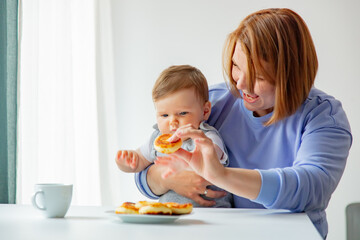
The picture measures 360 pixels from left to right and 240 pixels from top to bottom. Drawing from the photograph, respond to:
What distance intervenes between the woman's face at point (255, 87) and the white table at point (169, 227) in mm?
398

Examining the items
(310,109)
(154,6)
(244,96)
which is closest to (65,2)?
(154,6)

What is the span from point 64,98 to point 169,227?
6.09 ft

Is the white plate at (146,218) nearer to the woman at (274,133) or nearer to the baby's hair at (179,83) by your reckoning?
the woman at (274,133)

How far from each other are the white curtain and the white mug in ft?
3.31

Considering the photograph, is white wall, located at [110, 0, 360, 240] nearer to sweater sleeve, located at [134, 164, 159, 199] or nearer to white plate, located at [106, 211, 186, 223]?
sweater sleeve, located at [134, 164, 159, 199]

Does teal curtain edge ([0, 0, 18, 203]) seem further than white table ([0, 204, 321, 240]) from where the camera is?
Yes

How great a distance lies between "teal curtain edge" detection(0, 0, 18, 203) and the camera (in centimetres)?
204

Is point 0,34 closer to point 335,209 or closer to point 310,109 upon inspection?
point 310,109

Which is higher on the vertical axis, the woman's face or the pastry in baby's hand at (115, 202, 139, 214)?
the woman's face

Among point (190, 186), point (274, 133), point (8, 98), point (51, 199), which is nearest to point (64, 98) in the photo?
point (8, 98)

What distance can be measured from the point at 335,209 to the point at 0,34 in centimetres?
238

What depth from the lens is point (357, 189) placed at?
10.7ft

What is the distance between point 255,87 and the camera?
5.06 feet

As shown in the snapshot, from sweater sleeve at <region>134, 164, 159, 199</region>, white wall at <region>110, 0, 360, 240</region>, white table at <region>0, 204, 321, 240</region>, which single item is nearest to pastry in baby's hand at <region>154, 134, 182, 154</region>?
white table at <region>0, 204, 321, 240</region>
